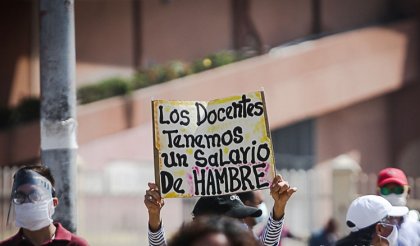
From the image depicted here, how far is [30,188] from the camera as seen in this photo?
536 cm

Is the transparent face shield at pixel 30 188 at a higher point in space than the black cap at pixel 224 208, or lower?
higher

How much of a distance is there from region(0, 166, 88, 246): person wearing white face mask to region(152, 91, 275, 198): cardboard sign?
578mm

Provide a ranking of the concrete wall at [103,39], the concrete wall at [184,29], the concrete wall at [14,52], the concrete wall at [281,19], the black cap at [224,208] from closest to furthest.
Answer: the black cap at [224,208]
the concrete wall at [14,52]
the concrete wall at [103,39]
the concrete wall at [184,29]
the concrete wall at [281,19]

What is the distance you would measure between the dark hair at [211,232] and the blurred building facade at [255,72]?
1132 cm

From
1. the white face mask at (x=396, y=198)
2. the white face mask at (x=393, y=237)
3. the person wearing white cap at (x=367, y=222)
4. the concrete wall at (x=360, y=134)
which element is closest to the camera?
the person wearing white cap at (x=367, y=222)

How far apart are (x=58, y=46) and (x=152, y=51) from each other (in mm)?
13677

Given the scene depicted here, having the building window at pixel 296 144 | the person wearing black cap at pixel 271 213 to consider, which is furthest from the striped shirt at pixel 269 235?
the building window at pixel 296 144

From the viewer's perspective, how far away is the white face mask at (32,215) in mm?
5293

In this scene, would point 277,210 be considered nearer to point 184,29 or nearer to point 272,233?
point 272,233

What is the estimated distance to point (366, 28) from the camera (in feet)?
72.5

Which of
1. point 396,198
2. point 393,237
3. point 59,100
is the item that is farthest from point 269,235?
point 396,198

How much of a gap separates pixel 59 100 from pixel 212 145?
123 cm

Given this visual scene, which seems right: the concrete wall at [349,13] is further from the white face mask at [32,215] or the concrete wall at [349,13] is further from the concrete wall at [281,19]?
the white face mask at [32,215]

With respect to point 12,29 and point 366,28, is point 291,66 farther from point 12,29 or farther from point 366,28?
point 12,29
